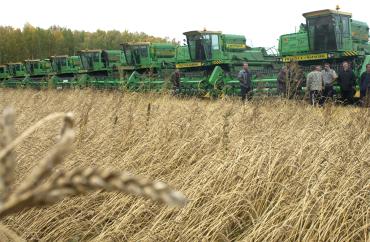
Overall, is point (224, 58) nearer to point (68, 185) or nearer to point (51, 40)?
point (68, 185)

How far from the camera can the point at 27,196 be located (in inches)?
15.2

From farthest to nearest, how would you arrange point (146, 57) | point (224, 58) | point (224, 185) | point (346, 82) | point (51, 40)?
point (51, 40), point (146, 57), point (224, 58), point (346, 82), point (224, 185)

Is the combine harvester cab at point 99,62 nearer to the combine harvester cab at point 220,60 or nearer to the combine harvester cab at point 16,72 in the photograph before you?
the combine harvester cab at point 220,60

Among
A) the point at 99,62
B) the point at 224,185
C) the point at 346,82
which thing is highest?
the point at 99,62

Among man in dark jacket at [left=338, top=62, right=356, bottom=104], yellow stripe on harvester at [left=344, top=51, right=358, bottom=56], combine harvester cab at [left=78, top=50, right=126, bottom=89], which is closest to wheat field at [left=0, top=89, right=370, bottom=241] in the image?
man in dark jacket at [left=338, top=62, right=356, bottom=104]

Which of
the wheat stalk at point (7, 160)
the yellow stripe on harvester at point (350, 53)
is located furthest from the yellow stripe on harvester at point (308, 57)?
the wheat stalk at point (7, 160)

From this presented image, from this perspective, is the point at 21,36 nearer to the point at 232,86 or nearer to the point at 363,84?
the point at 232,86

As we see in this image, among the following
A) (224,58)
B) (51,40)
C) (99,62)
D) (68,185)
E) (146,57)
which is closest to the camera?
(68,185)

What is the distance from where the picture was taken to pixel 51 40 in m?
55.6

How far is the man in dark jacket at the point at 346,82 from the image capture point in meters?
11.7

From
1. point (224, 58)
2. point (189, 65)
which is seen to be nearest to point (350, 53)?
point (224, 58)

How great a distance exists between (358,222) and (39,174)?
263 centimetres

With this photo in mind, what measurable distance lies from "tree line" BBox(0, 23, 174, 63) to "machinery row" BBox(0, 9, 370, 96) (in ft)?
94.7

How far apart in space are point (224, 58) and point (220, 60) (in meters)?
0.49
